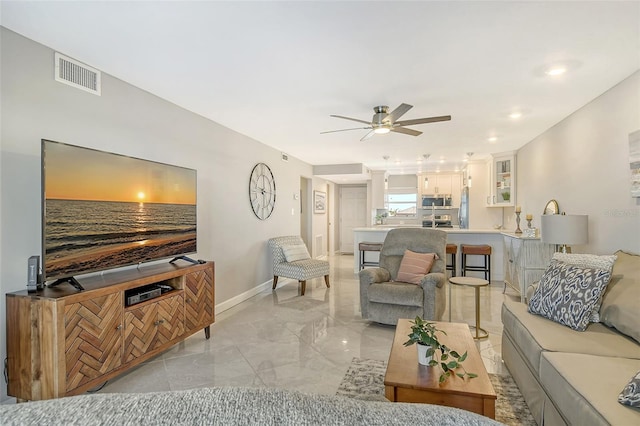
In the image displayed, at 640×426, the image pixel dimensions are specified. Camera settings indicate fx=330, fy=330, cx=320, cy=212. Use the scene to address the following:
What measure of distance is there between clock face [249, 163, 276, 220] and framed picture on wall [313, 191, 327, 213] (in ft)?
7.66

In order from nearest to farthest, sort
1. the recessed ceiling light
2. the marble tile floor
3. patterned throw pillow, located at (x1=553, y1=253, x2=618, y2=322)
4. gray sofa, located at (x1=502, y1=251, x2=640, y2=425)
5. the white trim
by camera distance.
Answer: gray sofa, located at (x1=502, y1=251, x2=640, y2=425) → patterned throw pillow, located at (x1=553, y1=253, x2=618, y2=322) → the marble tile floor → the recessed ceiling light → the white trim

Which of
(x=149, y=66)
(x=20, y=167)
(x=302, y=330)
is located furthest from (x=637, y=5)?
(x=20, y=167)

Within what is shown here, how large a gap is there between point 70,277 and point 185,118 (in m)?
2.11

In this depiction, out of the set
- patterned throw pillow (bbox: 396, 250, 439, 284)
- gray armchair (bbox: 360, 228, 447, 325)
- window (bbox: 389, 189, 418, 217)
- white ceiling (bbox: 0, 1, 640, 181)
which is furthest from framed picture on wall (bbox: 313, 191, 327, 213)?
patterned throw pillow (bbox: 396, 250, 439, 284)

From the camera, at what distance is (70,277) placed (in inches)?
87.5

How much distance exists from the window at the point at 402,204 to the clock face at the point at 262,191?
4.43 metres

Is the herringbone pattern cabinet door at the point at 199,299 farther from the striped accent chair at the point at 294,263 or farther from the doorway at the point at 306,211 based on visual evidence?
the doorway at the point at 306,211

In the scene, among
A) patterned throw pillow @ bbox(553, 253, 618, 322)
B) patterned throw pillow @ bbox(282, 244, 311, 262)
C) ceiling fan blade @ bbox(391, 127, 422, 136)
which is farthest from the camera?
patterned throw pillow @ bbox(282, 244, 311, 262)

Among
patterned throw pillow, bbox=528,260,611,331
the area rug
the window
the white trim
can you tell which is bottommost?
the area rug

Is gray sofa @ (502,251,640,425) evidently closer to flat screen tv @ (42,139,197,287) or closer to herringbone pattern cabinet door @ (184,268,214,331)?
herringbone pattern cabinet door @ (184,268,214,331)

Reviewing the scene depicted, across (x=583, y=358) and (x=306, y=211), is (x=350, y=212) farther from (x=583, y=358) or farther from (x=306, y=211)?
(x=583, y=358)

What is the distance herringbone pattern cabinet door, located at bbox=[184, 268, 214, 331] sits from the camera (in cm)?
308

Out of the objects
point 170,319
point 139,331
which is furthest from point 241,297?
point 139,331

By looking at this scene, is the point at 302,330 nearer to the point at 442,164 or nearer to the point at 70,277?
the point at 70,277
